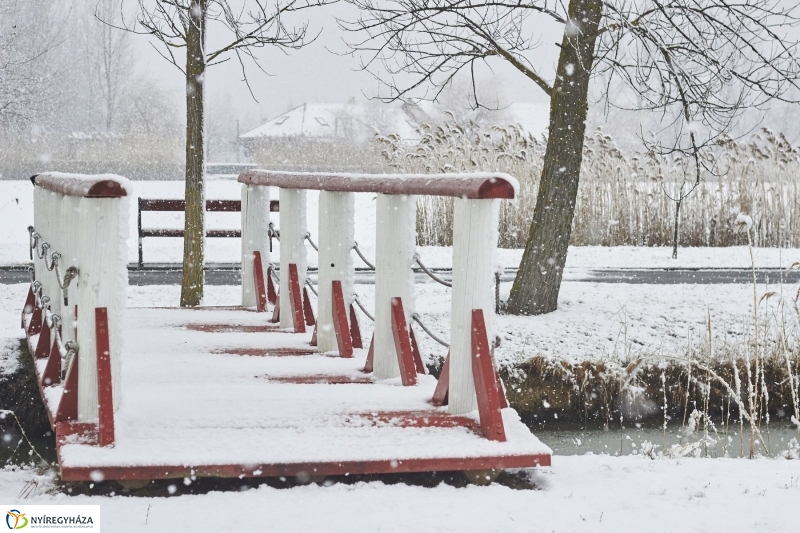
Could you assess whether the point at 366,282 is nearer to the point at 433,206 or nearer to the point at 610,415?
the point at 433,206

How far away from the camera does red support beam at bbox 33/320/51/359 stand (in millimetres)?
4984

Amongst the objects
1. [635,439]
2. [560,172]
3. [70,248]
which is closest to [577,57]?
[560,172]

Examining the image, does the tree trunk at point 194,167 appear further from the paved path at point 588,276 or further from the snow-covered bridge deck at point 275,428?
the snow-covered bridge deck at point 275,428

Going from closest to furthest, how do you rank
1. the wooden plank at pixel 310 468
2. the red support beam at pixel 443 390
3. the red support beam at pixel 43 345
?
the wooden plank at pixel 310 468
the red support beam at pixel 443 390
the red support beam at pixel 43 345

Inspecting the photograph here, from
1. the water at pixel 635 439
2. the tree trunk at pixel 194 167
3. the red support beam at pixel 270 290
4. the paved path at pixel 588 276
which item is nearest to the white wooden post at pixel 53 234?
the red support beam at pixel 270 290

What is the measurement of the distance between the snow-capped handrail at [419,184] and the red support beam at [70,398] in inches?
57.3

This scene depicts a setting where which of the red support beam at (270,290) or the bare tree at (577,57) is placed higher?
the bare tree at (577,57)

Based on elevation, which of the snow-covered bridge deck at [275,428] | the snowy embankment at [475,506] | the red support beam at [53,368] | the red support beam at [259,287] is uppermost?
the red support beam at [259,287]

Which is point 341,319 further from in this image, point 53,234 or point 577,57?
point 577,57

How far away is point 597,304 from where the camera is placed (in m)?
9.30

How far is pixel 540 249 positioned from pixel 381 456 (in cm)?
573

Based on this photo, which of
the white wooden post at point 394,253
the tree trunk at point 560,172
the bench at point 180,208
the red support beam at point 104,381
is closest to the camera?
the red support beam at point 104,381

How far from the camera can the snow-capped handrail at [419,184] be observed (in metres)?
3.15

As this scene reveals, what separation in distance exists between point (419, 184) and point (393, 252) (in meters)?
0.52
